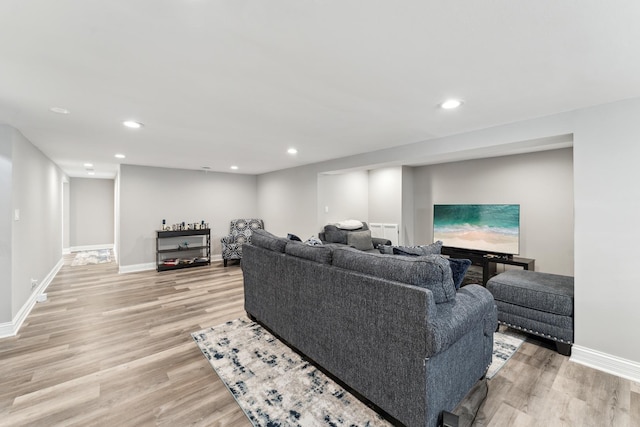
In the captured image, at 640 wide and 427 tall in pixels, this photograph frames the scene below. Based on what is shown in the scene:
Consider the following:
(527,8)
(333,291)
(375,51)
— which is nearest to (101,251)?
(333,291)

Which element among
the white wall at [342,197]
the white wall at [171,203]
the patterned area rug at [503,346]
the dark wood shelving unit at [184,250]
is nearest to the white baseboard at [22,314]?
the white wall at [171,203]

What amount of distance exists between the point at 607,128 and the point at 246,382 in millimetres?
3639

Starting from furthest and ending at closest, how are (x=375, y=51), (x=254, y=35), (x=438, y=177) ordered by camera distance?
1. (x=438, y=177)
2. (x=375, y=51)
3. (x=254, y=35)

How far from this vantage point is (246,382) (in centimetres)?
218

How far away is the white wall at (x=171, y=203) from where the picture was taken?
5.82 meters

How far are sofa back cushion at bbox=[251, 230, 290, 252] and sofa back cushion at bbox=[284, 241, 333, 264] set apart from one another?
14cm

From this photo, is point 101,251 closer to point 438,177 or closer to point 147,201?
point 147,201

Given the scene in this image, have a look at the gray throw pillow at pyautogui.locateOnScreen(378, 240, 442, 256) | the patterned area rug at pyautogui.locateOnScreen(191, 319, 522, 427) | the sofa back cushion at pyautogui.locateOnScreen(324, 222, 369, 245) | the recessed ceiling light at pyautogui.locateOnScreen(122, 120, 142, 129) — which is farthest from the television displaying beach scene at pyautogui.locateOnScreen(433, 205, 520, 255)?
the recessed ceiling light at pyautogui.locateOnScreen(122, 120, 142, 129)

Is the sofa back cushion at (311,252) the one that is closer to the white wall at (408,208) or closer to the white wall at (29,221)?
the white wall at (29,221)

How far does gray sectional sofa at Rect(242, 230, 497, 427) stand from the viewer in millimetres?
1550

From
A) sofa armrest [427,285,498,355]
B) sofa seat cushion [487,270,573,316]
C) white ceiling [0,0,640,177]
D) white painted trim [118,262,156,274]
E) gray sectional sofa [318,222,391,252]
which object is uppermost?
white ceiling [0,0,640,177]

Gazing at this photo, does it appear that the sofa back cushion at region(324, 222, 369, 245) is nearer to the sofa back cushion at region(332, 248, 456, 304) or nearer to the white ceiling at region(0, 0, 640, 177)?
the white ceiling at region(0, 0, 640, 177)

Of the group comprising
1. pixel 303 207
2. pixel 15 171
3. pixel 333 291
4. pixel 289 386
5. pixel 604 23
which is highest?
pixel 604 23

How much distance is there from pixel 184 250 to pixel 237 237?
1.23m
